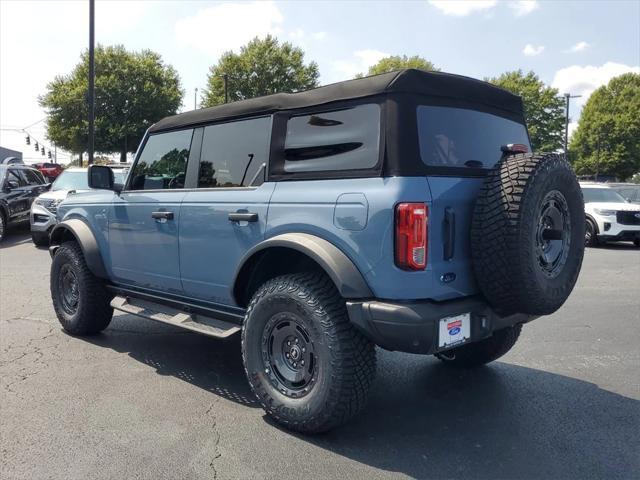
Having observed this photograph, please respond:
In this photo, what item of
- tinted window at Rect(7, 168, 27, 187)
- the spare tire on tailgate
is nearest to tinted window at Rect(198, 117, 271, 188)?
the spare tire on tailgate

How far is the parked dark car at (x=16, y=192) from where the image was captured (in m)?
12.4

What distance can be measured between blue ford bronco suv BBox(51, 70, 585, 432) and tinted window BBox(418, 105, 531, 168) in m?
0.01

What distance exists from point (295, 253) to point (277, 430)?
3.58ft

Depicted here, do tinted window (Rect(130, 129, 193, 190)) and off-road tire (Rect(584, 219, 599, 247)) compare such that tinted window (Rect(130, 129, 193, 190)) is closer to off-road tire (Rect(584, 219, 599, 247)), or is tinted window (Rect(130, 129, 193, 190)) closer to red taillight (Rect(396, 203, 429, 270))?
red taillight (Rect(396, 203, 429, 270))

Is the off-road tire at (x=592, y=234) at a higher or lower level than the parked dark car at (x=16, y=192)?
lower

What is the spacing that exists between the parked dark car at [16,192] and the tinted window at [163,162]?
9.38 meters

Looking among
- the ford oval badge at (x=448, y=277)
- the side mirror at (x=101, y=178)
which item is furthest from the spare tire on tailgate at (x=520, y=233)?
the side mirror at (x=101, y=178)

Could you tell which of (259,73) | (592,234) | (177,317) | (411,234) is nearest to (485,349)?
(411,234)

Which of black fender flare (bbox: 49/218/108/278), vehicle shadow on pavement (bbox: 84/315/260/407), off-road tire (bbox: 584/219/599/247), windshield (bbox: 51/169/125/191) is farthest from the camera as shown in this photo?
off-road tire (bbox: 584/219/599/247)

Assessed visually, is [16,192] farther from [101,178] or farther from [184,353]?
[184,353]

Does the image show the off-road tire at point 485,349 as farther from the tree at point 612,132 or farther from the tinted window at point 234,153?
the tree at point 612,132

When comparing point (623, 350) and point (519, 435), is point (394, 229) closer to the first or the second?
point (519, 435)

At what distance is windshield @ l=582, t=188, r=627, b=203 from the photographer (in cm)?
1420

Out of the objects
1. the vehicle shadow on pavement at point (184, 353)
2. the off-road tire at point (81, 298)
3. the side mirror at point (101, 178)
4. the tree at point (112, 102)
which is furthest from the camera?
the tree at point (112, 102)
